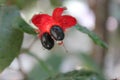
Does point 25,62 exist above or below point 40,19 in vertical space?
above

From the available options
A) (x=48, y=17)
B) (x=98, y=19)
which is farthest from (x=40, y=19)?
(x=98, y=19)

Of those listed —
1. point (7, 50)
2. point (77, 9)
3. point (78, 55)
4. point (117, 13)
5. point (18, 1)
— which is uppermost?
point (77, 9)

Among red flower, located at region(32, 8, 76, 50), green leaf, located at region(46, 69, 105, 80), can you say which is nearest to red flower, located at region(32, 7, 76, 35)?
red flower, located at region(32, 8, 76, 50)

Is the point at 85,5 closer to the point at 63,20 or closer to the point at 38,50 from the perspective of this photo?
the point at 38,50

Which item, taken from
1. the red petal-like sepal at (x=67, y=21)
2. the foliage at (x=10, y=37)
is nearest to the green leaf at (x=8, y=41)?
the foliage at (x=10, y=37)

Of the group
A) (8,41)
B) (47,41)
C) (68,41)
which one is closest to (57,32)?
(47,41)

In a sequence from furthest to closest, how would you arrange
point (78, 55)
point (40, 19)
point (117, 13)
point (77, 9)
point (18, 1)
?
1. point (77, 9)
2. point (117, 13)
3. point (78, 55)
4. point (18, 1)
5. point (40, 19)

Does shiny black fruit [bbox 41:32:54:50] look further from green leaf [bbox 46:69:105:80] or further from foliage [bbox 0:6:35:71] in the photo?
green leaf [bbox 46:69:105:80]
